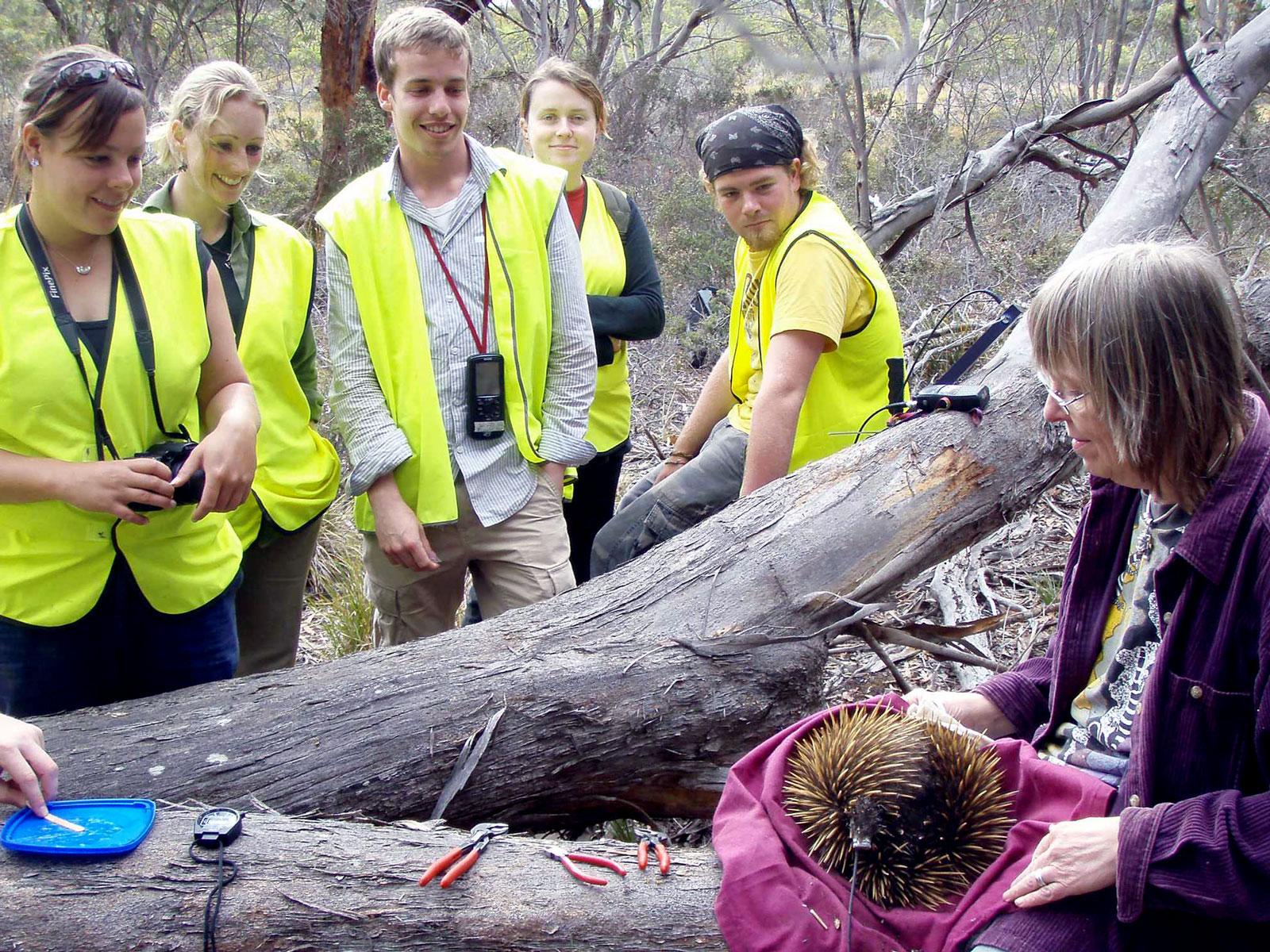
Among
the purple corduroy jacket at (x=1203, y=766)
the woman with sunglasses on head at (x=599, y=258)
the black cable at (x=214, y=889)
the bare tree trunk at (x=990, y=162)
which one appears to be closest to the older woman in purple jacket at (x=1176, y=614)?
the purple corduroy jacket at (x=1203, y=766)

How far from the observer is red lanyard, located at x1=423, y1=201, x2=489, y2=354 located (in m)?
3.55

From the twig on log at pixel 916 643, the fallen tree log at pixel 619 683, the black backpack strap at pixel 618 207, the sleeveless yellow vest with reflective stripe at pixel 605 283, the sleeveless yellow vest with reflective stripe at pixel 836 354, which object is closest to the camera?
the fallen tree log at pixel 619 683

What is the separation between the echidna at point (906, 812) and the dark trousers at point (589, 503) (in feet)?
8.25

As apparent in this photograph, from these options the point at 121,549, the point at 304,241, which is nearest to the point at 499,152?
the point at 304,241

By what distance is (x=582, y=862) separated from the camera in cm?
235

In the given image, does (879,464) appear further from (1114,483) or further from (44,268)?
(44,268)

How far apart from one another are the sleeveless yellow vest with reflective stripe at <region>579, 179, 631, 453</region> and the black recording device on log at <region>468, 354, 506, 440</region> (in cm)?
87

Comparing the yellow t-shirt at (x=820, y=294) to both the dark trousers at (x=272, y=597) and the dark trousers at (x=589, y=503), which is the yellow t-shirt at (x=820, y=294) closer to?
the dark trousers at (x=589, y=503)

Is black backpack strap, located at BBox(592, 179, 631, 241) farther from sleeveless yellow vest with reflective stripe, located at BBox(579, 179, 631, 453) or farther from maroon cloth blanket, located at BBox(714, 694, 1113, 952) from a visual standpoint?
maroon cloth blanket, located at BBox(714, 694, 1113, 952)

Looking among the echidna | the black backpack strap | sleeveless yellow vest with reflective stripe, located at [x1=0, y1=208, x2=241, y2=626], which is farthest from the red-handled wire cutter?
the black backpack strap

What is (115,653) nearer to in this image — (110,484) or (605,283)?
(110,484)

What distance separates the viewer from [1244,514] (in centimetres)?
187

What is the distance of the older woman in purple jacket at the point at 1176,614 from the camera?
1.78m

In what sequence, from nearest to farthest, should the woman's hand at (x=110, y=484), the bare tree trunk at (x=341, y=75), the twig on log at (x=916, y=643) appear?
the woman's hand at (x=110, y=484) → the twig on log at (x=916, y=643) → the bare tree trunk at (x=341, y=75)
